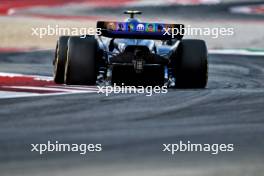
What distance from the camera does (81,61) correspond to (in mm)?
11016

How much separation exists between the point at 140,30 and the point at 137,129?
2920 mm

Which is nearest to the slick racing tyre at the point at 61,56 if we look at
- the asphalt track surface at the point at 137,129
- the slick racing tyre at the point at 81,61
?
the slick racing tyre at the point at 81,61

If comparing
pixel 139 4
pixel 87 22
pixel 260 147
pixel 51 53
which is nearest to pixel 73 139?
pixel 260 147

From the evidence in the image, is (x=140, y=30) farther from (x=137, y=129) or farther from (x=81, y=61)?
(x=137, y=129)

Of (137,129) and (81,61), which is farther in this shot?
(81,61)

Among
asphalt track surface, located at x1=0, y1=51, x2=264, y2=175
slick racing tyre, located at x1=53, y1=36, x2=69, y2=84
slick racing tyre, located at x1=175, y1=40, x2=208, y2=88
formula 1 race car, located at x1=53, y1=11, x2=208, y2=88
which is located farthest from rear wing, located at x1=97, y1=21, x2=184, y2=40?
asphalt track surface, located at x1=0, y1=51, x2=264, y2=175

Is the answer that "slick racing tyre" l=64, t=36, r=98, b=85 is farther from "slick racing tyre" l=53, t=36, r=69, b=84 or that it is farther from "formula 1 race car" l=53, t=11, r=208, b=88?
"slick racing tyre" l=53, t=36, r=69, b=84

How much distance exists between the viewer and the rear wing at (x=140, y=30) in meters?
11.0

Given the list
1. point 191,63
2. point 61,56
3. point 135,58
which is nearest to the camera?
point 135,58

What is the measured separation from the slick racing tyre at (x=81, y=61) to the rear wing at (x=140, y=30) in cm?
23

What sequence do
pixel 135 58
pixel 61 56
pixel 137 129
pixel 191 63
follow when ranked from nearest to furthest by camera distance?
pixel 137 129
pixel 135 58
pixel 191 63
pixel 61 56

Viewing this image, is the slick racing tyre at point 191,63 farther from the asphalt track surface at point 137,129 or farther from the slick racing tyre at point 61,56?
the slick racing tyre at point 61,56

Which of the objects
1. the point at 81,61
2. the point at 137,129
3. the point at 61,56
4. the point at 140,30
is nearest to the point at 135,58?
the point at 140,30

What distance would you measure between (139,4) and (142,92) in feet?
54.3
